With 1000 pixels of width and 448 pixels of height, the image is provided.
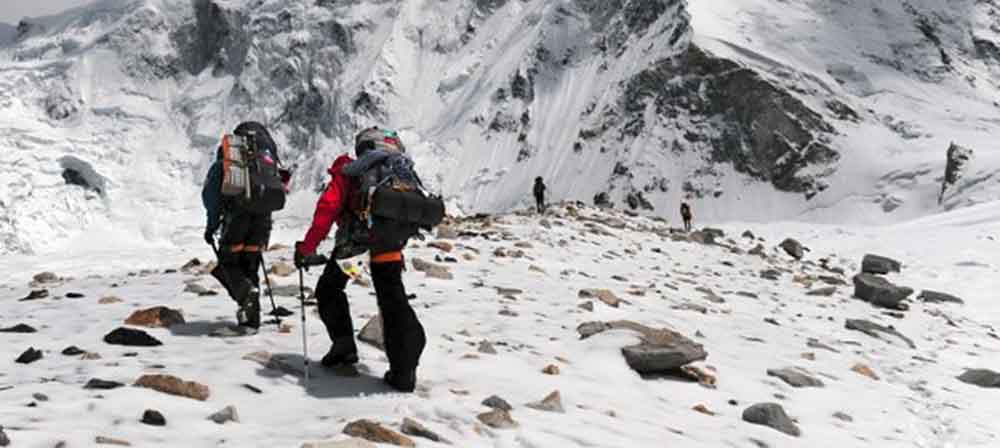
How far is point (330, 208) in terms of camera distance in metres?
6.99

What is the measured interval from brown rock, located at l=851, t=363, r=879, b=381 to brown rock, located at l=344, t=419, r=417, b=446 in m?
6.65

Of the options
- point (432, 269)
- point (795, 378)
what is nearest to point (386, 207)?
point (795, 378)

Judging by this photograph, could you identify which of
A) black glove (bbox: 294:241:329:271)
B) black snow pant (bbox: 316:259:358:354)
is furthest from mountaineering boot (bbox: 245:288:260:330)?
black glove (bbox: 294:241:329:271)

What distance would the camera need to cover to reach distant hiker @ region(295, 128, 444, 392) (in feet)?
22.8

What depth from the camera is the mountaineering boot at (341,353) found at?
7402 mm

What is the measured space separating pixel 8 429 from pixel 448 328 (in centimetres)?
528

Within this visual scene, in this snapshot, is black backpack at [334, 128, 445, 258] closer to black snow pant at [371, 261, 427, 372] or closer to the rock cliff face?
black snow pant at [371, 261, 427, 372]

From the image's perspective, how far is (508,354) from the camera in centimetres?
870

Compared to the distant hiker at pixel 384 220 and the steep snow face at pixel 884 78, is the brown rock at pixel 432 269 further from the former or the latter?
the steep snow face at pixel 884 78

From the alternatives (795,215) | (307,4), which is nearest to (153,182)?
(307,4)

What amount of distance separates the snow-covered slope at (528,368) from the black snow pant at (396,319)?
34 centimetres

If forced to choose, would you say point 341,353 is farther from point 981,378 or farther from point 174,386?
point 981,378

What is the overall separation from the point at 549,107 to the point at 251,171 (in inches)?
5035

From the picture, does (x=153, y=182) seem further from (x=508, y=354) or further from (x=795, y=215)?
(x=508, y=354)
